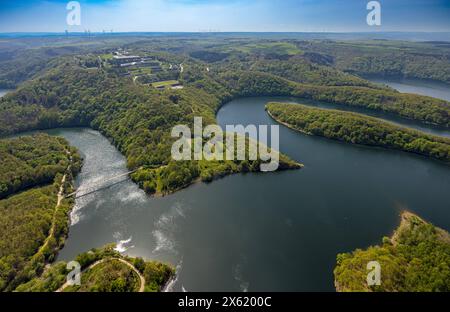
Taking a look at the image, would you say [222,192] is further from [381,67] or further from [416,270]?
[381,67]

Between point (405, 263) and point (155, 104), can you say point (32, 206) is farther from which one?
point (405, 263)

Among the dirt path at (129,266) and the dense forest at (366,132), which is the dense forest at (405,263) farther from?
the dense forest at (366,132)

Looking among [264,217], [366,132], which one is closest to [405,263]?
[264,217]

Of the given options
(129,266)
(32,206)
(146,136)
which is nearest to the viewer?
(129,266)

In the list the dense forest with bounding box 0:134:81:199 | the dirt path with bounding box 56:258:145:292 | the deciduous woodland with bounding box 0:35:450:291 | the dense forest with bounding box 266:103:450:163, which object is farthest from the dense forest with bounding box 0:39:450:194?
the dense forest with bounding box 266:103:450:163

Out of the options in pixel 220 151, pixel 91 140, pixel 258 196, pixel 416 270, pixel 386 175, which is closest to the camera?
pixel 416 270

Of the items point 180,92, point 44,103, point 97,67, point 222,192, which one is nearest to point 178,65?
point 97,67
